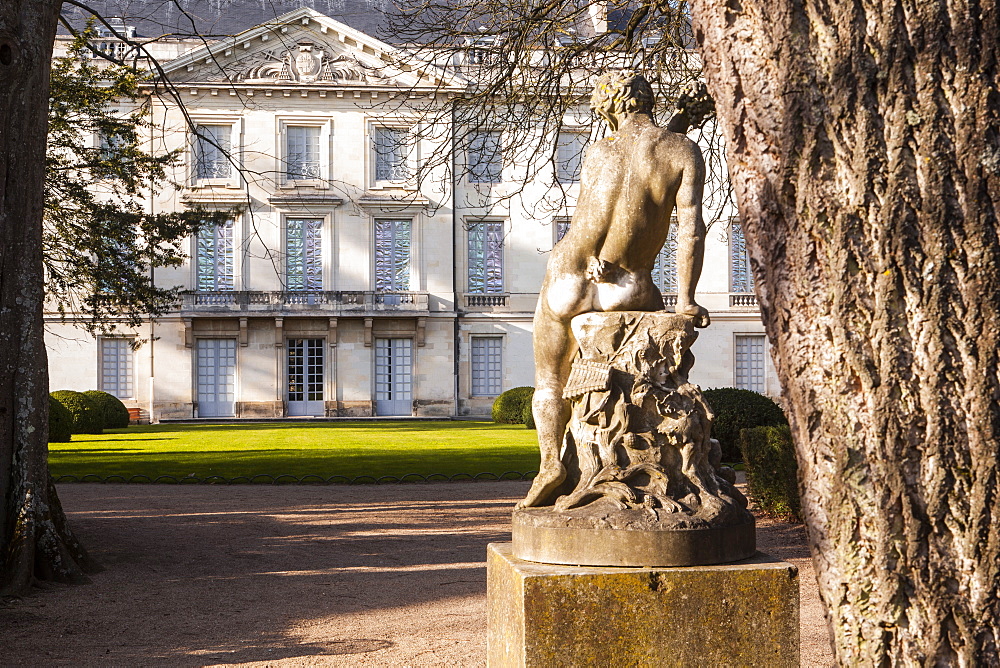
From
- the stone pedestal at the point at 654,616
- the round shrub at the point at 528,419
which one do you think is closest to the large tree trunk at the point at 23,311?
the stone pedestal at the point at 654,616

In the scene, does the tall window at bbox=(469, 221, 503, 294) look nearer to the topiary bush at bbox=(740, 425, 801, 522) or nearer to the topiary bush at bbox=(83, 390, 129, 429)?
the topiary bush at bbox=(83, 390, 129, 429)

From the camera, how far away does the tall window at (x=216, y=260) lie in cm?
2883

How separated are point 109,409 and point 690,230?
20229 millimetres

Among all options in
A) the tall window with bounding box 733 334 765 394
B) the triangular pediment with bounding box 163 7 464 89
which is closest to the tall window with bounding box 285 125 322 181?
the triangular pediment with bounding box 163 7 464 89

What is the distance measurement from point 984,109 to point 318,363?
2843 cm

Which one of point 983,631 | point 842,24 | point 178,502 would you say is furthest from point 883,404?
point 178,502

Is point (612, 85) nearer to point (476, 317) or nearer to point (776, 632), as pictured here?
point (776, 632)

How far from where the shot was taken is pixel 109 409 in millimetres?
21438

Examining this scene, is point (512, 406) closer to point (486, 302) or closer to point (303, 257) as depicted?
point (486, 302)

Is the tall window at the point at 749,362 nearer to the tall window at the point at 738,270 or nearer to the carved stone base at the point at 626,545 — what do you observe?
the tall window at the point at 738,270

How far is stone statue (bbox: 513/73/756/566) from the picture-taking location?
300 cm

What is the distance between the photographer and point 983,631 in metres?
1.65

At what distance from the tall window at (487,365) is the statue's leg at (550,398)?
2639 cm

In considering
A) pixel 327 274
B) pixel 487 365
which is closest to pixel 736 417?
pixel 487 365
